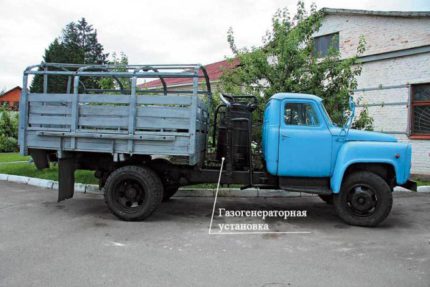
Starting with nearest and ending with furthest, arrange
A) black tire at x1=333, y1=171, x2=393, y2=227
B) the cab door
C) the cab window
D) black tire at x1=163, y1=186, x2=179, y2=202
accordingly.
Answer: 1. black tire at x1=333, y1=171, x2=393, y2=227
2. the cab door
3. the cab window
4. black tire at x1=163, y1=186, x2=179, y2=202

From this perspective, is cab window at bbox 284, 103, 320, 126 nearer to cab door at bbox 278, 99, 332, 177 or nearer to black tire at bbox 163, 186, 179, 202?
cab door at bbox 278, 99, 332, 177

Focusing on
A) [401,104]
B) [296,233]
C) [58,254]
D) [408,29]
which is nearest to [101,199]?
[58,254]

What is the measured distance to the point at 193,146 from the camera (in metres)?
5.96

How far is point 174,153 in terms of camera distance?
19.8ft

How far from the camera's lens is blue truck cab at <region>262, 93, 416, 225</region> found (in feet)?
19.7

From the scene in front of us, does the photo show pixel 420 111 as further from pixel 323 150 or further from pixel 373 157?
pixel 323 150

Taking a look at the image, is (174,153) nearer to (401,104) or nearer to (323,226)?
(323,226)

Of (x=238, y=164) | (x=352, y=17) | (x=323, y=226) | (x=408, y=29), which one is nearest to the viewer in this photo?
(x=323, y=226)

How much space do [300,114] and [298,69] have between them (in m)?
3.13

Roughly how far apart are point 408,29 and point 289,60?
5.44 meters

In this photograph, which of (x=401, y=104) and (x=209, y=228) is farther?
(x=401, y=104)

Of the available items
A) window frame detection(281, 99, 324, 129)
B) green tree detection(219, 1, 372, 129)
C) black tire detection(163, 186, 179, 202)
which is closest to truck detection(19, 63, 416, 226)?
window frame detection(281, 99, 324, 129)

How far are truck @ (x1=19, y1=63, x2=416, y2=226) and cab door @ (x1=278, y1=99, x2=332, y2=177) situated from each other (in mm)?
16

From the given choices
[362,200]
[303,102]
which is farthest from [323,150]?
[362,200]
